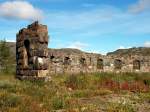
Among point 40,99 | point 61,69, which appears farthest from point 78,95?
point 61,69

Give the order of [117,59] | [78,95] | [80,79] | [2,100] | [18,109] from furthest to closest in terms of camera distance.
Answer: [117,59] < [80,79] < [78,95] < [2,100] < [18,109]

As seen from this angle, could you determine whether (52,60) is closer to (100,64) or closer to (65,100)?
(100,64)

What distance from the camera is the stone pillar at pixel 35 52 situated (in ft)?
57.5

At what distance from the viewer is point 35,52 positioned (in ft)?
58.3

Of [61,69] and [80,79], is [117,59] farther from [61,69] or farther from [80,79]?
[80,79]

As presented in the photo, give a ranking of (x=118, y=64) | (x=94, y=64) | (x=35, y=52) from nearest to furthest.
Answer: (x=35, y=52), (x=94, y=64), (x=118, y=64)

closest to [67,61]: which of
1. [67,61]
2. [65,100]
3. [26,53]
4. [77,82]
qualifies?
[67,61]

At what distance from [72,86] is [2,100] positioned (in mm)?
7225

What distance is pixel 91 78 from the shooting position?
1994 cm

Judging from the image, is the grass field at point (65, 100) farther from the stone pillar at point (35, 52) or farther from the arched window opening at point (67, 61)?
the arched window opening at point (67, 61)

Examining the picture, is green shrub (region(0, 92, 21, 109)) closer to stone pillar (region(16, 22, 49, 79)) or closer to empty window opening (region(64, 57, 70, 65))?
stone pillar (region(16, 22, 49, 79))

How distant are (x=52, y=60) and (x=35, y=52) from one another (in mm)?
7949

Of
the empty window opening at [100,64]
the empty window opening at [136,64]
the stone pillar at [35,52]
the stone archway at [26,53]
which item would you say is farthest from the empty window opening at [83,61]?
the stone pillar at [35,52]

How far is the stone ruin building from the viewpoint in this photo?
17.7 meters
